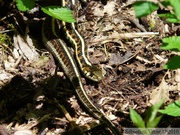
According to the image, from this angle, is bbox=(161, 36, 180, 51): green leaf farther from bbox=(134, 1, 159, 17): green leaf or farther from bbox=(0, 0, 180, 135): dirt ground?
bbox=(0, 0, 180, 135): dirt ground

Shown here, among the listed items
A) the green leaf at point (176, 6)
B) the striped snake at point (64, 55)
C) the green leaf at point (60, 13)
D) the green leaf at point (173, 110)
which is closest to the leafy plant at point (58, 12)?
the green leaf at point (60, 13)

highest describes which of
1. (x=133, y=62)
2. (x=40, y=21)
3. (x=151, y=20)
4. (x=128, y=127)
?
(x=40, y=21)

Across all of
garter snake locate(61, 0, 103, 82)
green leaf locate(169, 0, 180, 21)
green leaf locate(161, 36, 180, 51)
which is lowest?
garter snake locate(61, 0, 103, 82)

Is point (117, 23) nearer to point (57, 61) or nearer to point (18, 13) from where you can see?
point (57, 61)

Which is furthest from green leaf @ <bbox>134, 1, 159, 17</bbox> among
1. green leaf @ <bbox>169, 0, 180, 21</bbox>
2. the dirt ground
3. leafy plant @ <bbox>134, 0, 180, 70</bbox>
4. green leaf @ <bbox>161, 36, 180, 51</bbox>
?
the dirt ground

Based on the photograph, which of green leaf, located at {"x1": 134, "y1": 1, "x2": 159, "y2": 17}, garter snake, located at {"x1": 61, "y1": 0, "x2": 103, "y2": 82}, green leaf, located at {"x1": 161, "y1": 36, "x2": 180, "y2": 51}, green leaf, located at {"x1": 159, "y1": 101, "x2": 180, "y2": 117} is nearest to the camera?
green leaf, located at {"x1": 134, "y1": 1, "x2": 159, "y2": 17}

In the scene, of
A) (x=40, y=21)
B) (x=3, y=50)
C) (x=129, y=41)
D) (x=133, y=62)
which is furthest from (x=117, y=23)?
(x=3, y=50)

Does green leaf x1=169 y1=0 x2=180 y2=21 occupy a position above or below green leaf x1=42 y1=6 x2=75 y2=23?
above

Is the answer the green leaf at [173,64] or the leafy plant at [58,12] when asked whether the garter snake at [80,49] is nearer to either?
the leafy plant at [58,12]
